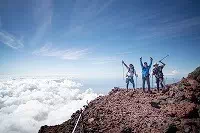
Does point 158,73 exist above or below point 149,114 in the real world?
above

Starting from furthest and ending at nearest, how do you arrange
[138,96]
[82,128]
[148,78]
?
[148,78], [138,96], [82,128]

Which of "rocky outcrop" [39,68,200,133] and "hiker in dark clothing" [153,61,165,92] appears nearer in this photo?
"rocky outcrop" [39,68,200,133]

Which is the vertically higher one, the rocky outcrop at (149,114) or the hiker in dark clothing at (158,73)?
the hiker in dark clothing at (158,73)

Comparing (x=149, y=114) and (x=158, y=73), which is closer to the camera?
(x=149, y=114)

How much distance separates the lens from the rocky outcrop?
1220 cm

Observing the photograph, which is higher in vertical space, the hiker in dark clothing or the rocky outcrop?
the hiker in dark clothing

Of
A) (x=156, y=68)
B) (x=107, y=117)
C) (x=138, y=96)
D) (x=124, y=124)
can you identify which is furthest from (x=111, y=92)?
(x=124, y=124)

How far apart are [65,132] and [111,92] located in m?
7.50

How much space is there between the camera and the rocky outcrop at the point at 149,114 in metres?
12.2

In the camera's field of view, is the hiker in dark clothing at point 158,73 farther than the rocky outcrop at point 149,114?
Yes

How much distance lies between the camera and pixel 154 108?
15172 millimetres

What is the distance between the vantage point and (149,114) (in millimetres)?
14141

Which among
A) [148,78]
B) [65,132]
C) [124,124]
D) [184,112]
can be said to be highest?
[148,78]

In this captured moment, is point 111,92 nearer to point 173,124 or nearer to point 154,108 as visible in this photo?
point 154,108
